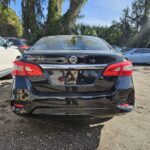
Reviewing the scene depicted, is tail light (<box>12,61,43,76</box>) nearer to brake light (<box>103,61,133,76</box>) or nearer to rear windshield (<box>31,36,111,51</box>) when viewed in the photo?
rear windshield (<box>31,36,111,51</box>)

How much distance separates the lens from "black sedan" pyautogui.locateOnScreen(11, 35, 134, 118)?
387 centimetres

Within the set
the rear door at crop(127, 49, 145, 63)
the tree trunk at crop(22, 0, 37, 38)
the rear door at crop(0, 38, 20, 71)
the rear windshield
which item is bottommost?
the rear door at crop(127, 49, 145, 63)

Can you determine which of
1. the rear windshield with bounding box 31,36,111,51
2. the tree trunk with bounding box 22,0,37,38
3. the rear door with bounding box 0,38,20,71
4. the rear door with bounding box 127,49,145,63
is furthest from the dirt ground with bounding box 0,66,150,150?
the tree trunk with bounding box 22,0,37,38

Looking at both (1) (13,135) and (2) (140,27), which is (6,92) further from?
(2) (140,27)

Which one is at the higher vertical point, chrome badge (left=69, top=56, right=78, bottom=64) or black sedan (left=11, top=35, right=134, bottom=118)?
chrome badge (left=69, top=56, right=78, bottom=64)

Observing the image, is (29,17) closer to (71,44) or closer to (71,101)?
(71,44)

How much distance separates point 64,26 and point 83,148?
21.4 metres

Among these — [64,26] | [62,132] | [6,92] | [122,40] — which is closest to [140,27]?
[122,40]

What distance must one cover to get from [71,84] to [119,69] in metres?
0.68

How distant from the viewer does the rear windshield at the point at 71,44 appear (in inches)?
184

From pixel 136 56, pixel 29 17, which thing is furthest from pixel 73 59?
pixel 29 17

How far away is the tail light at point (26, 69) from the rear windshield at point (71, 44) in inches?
25.2

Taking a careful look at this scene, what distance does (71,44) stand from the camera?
4871 mm

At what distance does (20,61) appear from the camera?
4039 millimetres
